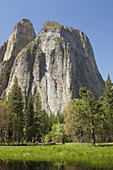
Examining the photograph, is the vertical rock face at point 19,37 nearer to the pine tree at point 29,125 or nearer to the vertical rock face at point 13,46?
the vertical rock face at point 13,46

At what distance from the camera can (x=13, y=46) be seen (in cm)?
13400

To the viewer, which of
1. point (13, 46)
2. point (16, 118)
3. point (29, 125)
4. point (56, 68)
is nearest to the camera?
point (16, 118)

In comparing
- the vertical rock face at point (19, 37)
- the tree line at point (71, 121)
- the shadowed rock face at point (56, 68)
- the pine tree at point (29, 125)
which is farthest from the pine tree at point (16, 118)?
the vertical rock face at point (19, 37)

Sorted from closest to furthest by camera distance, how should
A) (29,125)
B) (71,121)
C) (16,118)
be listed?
(71,121) < (16,118) < (29,125)

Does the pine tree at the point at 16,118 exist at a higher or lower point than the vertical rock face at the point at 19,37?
lower

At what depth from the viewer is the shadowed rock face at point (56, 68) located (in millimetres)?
98812

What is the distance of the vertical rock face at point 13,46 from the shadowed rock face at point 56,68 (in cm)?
1399

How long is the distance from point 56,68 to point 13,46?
1926 inches

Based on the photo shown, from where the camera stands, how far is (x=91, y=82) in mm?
115688

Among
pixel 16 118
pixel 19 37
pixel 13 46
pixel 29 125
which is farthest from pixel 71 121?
pixel 19 37

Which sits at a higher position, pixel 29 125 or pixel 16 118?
pixel 16 118

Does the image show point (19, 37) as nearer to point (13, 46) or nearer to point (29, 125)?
point (13, 46)

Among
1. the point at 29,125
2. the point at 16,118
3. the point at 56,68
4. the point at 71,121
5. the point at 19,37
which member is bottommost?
the point at 29,125

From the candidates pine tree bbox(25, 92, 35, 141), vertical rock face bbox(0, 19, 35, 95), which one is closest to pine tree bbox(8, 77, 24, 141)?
pine tree bbox(25, 92, 35, 141)
